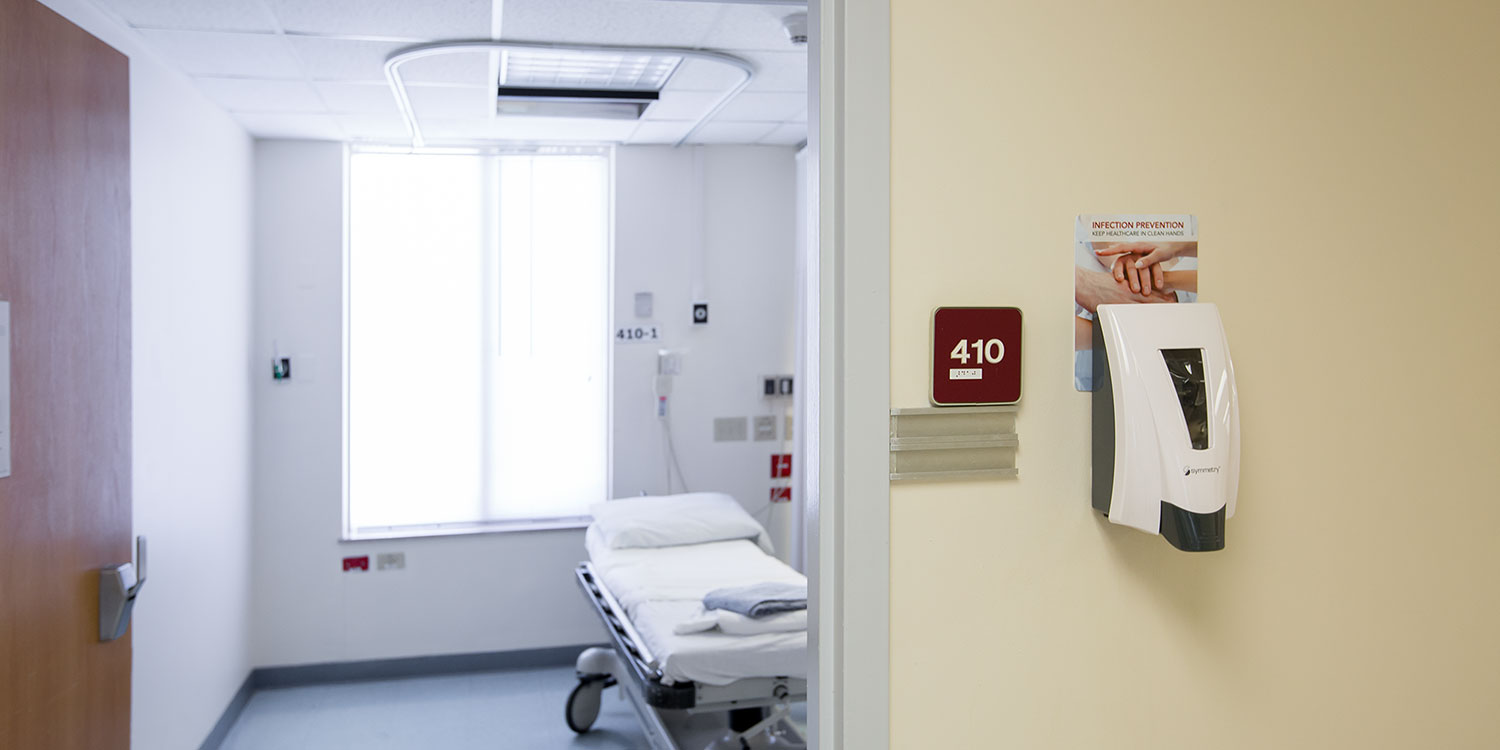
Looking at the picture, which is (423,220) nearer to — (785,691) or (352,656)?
(352,656)

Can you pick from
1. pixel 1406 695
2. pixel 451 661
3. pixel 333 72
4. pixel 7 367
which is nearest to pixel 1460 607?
pixel 1406 695

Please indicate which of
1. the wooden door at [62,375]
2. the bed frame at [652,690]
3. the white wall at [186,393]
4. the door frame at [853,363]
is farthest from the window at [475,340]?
the door frame at [853,363]

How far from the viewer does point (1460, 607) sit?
1421mm

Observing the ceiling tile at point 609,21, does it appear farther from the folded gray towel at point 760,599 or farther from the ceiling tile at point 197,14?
the folded gray towel at point 760,599

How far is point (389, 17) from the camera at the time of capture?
2.79 m

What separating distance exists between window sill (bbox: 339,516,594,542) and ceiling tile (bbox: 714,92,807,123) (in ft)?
6.74

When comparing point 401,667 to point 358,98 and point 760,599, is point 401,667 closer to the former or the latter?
point 760,599

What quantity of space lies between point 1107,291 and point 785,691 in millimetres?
2196

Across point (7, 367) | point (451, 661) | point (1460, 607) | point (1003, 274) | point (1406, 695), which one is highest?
point (1003, 274)

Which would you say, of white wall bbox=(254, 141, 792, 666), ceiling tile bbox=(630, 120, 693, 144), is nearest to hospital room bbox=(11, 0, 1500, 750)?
ceiling tile bbox=(630, 120, 693, 144)

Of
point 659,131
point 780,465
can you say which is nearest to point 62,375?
point 659,131

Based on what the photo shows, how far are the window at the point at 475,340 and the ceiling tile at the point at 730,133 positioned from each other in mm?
569

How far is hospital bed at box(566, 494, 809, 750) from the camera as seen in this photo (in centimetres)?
308

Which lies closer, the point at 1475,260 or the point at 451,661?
the point at 1475,260
